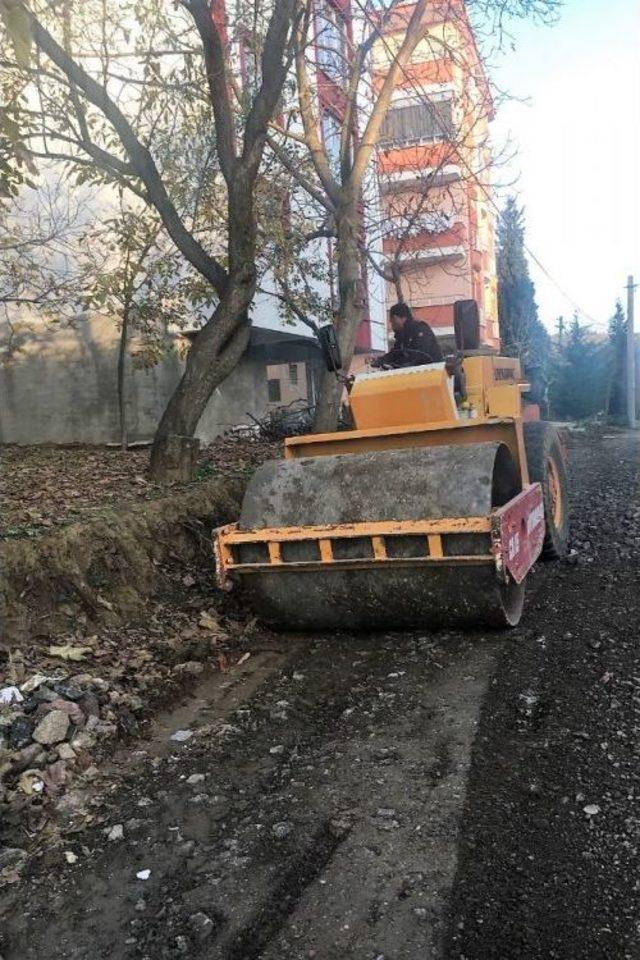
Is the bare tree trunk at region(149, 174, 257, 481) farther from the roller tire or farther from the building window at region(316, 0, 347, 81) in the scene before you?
the building window at region(316, 0, 347, 81)

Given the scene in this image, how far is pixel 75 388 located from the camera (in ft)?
40.9

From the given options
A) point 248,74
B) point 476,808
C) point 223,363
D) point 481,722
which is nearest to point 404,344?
point 223,363

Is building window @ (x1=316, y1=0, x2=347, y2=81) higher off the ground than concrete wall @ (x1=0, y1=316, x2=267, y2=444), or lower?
higher

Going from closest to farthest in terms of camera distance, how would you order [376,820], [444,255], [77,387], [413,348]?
1. [376,820]
2. [413,348]
3. [77,387]
4. [444,255]

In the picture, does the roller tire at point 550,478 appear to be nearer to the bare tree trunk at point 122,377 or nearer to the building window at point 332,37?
the bare tree trunk at point 122,377

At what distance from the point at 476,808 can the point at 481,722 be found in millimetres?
837

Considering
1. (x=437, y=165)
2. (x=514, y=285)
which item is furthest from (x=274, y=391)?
(x=514, y=285)

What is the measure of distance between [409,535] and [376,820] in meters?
1.96

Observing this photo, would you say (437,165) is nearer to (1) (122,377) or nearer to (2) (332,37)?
(2) (332,37)

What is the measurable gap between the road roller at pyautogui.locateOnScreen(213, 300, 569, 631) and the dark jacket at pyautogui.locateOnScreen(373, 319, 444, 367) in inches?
24.5

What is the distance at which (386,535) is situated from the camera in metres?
4.90

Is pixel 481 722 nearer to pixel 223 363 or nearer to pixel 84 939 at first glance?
pixel 84 939

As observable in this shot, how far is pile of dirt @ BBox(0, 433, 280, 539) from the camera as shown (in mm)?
6426

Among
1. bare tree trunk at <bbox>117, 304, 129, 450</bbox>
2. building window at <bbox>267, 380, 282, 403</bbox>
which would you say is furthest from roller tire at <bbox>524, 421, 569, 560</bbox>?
building window at <bbox>267, 380, 282, 403</bbox>
